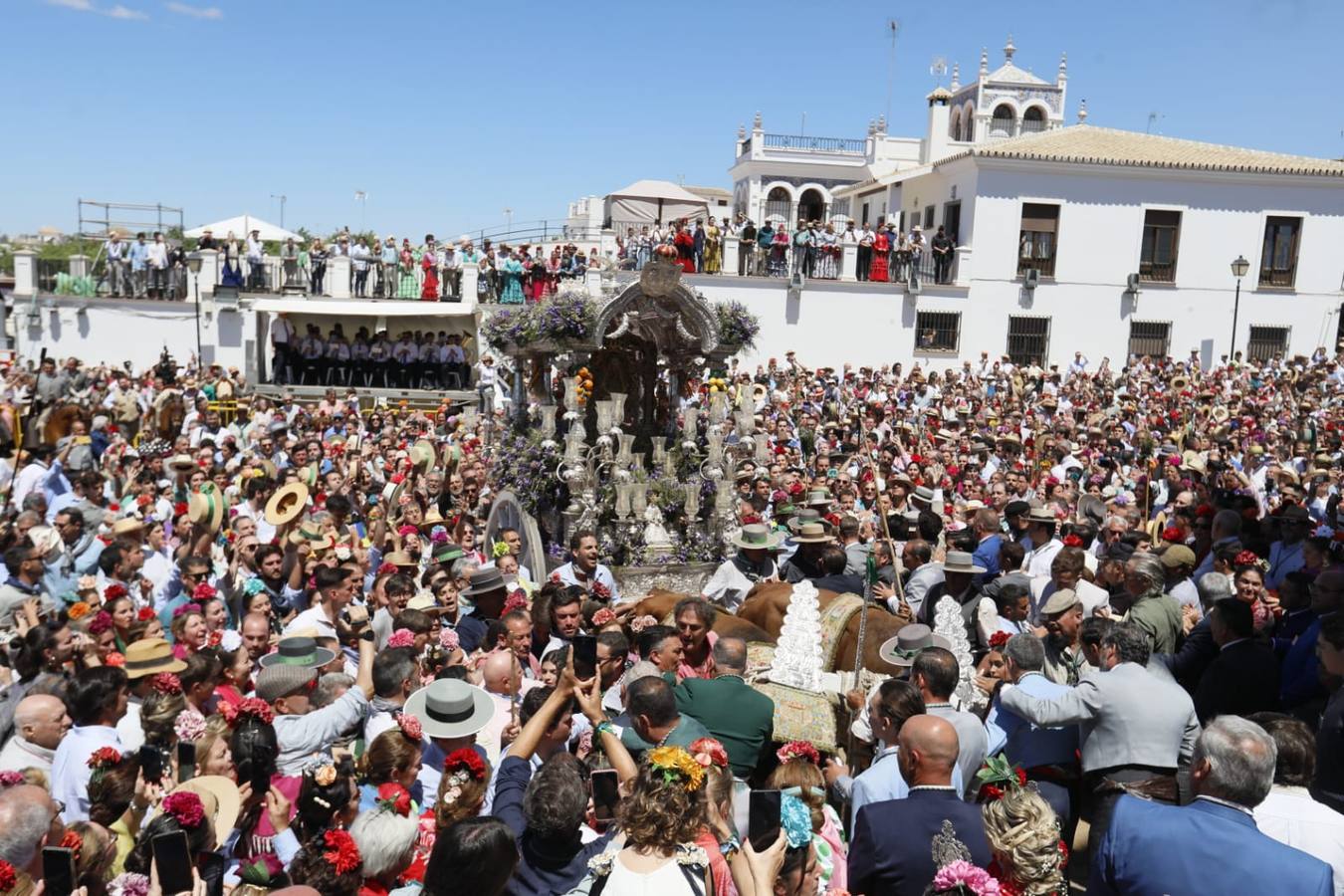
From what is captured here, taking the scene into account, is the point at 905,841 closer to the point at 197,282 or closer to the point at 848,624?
the point at 848,624

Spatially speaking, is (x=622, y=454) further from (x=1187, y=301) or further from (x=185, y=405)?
(x=1187, y=301)

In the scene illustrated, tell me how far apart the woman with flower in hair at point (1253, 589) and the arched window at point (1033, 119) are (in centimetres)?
4814

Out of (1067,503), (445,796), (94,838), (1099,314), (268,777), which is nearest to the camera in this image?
(94,838)

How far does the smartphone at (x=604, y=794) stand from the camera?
13.0 feet

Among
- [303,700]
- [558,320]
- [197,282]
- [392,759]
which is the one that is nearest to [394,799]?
[392,759]

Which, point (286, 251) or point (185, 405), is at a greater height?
point (286, 251)

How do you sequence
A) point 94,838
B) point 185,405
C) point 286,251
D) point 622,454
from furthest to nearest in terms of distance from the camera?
point 286,251
point 185,405
point 622,454
point 94,838

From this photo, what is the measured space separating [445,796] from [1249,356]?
30718 mm

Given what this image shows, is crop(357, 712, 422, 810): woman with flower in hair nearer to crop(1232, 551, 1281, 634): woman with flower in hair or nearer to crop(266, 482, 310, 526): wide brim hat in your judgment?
crop(1232, 551, 1281, 634): woman with flower in hair

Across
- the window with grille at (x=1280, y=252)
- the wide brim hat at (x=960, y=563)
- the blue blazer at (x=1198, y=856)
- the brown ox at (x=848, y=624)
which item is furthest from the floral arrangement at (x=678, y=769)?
the window with grille at (x=1280, y=252)

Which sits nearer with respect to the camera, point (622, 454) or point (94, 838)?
point (94, 838)

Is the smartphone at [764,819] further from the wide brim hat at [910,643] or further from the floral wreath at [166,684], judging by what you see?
the floral wreath at [166,684]

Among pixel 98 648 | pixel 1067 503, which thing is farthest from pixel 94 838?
pixel 1067 503

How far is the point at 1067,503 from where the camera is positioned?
10.9 metres
